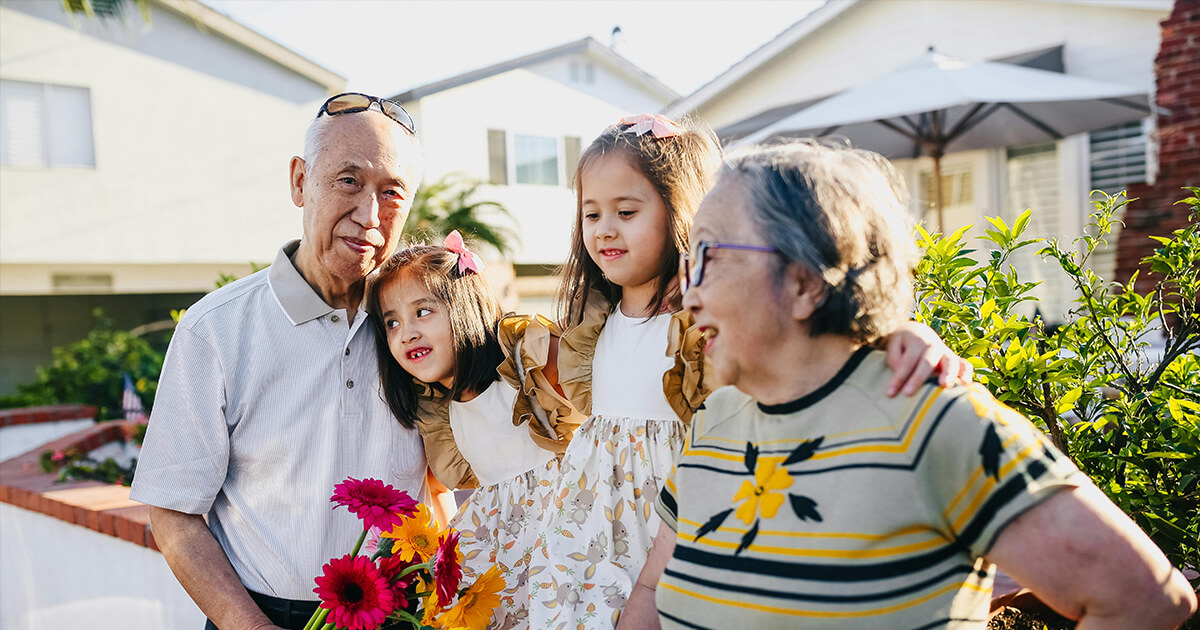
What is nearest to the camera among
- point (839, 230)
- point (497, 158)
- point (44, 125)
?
point (839, 230)

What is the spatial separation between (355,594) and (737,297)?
1019 mm

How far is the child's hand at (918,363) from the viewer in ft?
4.21

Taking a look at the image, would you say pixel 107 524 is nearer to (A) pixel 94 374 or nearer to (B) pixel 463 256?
(B) pixel 463 256

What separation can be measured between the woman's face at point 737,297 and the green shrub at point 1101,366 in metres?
0.81

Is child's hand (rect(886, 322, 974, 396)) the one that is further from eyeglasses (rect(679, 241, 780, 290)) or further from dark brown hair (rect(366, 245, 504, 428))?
dark brown hair (rect(366, 245, 504, 428))

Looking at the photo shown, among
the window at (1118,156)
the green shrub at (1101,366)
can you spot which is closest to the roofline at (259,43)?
the window at (1118,156)

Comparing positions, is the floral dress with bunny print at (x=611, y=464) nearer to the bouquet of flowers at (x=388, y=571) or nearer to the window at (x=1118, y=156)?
the bouquet of flowers at (x=388, y=571)

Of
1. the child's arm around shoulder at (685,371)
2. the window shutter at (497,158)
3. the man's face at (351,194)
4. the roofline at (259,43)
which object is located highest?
the roofline at (259,43)

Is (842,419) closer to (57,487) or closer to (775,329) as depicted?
(775,329)

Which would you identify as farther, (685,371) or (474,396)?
(474,396)

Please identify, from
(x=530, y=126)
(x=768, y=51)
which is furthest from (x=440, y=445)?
(x=530, y=126)

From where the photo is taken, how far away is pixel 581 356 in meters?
2.41

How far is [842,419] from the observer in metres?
1.32

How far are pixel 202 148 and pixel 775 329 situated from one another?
1583 cm
